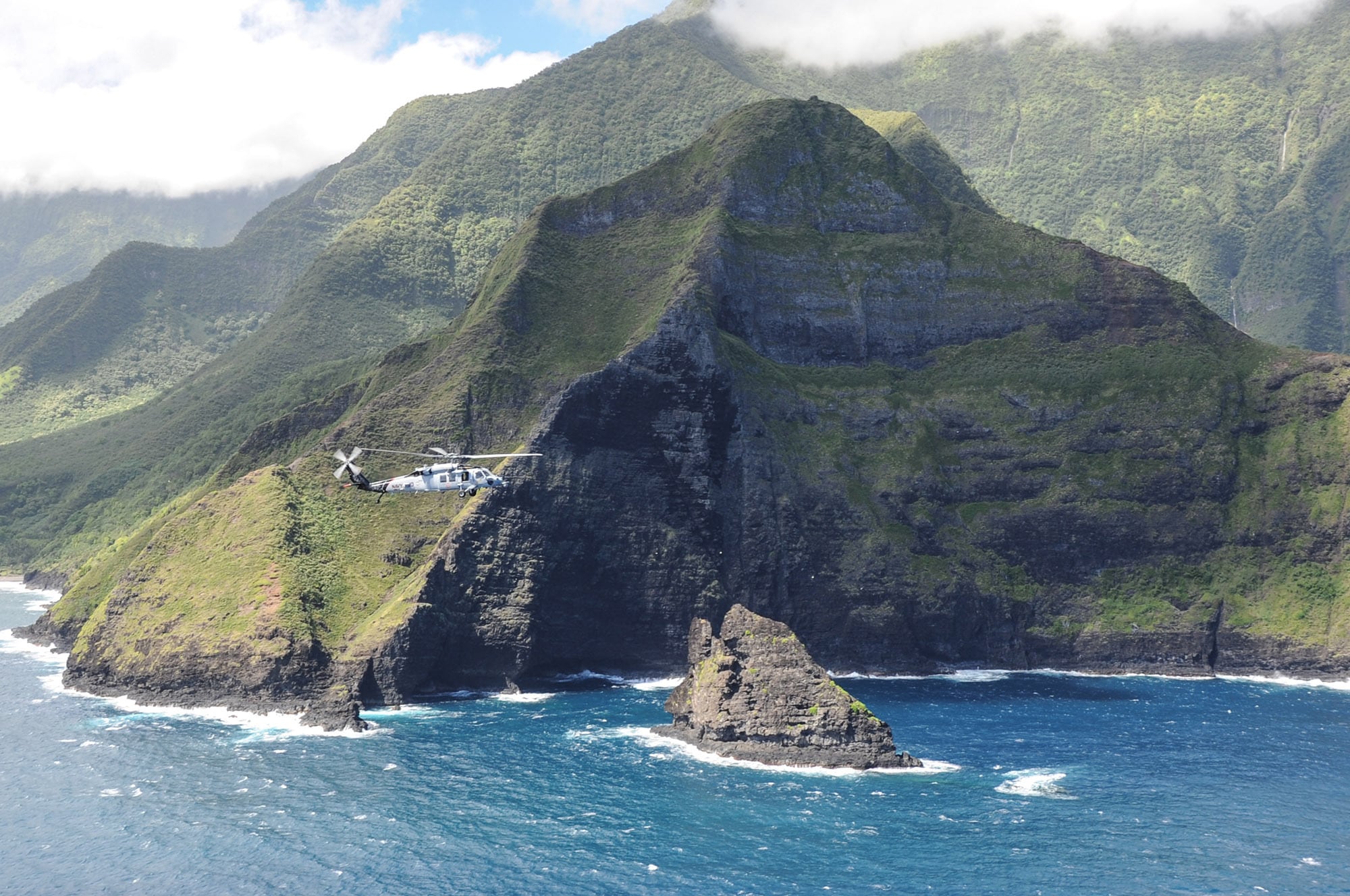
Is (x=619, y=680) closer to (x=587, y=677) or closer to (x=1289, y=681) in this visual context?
(x=587, y=677)

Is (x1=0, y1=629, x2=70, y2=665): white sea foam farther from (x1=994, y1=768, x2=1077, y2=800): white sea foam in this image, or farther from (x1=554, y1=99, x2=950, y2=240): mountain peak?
(x1=994, y1=768, x2=1077, y2=800): white sea foam

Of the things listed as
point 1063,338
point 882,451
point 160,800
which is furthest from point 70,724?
point 1063,338

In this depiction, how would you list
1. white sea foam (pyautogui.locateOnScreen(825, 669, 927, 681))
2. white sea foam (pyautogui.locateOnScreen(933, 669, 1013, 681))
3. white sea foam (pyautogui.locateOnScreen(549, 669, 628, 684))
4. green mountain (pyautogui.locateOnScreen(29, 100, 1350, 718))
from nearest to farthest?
green mountain (pyautogui.locateOnScreen(29, 100, 1350, 718)) → white sea foam (pyautogui.locateOnScreen(549, 669, 628, 684)) → white sea foam (pyautogui.locateOnScreen(825, 669, 927, 681)) → white sea foam (pyautogui.locateOnScreen(933, 669, 1013, 681))

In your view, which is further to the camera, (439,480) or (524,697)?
(524,697)

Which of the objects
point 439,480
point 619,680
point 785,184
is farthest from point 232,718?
point 785,184

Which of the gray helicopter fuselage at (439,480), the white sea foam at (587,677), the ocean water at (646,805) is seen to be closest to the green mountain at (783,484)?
the white sea foam at (587,677)

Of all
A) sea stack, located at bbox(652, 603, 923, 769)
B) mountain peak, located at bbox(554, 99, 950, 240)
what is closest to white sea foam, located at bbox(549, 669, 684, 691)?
sea stack, located at bbox(652, 603, 923, 769)
